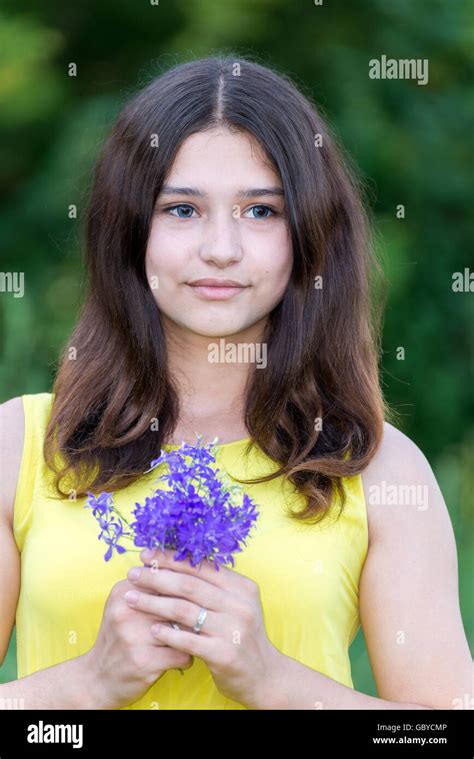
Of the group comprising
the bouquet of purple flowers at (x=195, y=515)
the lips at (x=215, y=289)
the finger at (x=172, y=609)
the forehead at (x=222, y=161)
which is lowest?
the finger at (x=172, y=609)

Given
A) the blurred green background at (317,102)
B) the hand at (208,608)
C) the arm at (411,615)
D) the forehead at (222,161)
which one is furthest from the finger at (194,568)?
the blurred green background at (317,102)

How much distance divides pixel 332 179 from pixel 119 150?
38cm

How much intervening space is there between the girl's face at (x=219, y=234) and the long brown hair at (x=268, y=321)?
0.08 feet

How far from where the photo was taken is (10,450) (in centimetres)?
208

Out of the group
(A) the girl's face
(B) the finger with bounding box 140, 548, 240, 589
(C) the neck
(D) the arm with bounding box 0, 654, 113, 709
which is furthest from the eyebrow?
(D) the arm with bounding box 0, 654, 113, 709

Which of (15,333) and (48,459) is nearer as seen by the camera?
(48,459)

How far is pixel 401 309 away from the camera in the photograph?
16.8ft

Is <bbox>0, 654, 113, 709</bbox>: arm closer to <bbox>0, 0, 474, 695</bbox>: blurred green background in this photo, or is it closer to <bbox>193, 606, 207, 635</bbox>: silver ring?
<bbox>193, 606, 207, 635</bbox>: silver ring

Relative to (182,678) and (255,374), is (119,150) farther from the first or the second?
(182,678)

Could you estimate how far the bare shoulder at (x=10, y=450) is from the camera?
2.03 m

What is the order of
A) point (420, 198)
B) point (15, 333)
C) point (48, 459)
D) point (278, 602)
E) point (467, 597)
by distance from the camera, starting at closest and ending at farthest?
point (278, 602)
point (48, 459)
point (467, 597)
point (15, 333)
point (420, 198)

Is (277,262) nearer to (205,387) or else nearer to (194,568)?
(205,387)

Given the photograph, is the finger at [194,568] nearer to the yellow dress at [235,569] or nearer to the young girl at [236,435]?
the young girl at [236,435]

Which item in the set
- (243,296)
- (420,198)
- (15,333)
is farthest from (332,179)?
(420,198)
